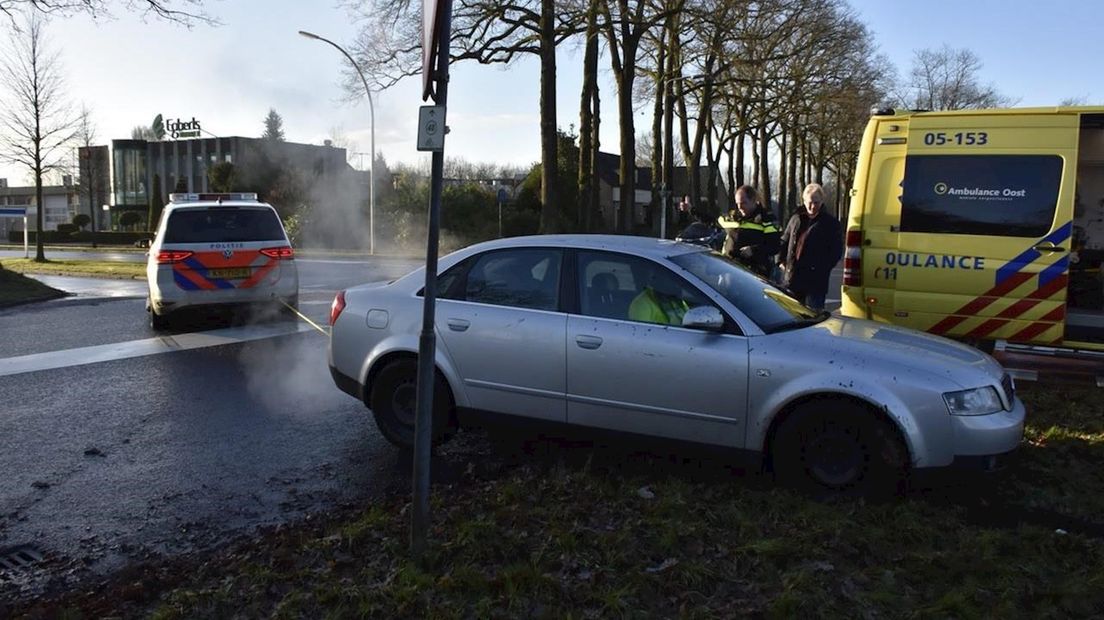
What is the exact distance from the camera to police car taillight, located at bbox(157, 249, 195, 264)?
1028 centimetres

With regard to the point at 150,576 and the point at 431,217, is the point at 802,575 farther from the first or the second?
the point at 150,576

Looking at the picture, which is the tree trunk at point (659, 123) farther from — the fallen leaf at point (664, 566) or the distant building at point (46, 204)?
the distant building at point (46, 204)

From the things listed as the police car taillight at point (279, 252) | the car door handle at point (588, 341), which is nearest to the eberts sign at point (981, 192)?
the car door handle at point (588, 341)

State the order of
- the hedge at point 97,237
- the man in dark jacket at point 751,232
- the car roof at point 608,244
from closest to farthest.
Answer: the car roof at point 608,244 < the man in dark jacket at point 751,232 < the hedge at point 97,237

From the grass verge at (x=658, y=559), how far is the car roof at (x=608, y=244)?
4.65 ft

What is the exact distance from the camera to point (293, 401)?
7020 mm

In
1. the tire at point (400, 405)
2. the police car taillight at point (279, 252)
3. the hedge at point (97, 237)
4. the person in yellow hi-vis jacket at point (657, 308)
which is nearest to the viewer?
the person in yellow hi-vis jacket at point (657, 308)

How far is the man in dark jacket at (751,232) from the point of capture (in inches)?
345

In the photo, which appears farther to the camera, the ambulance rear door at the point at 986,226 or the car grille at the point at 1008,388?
the ambulance rear door at the point at 986,226

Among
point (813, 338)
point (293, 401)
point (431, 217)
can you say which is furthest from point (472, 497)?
point (293, 401)

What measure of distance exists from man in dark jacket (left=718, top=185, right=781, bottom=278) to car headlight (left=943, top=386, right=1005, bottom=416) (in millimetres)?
4496

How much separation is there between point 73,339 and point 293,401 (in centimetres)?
481

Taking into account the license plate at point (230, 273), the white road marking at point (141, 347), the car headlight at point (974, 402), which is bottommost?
the white road marking at point (141, 347)

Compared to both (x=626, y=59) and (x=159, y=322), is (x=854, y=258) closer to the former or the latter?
(x=159, y=322)
